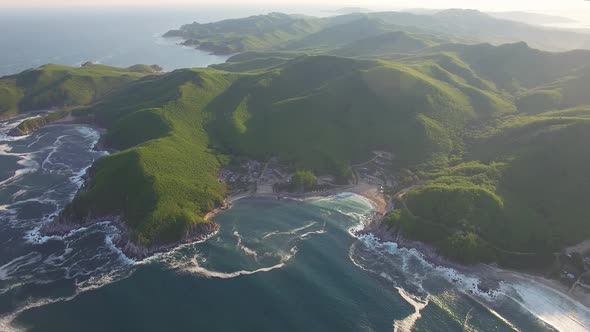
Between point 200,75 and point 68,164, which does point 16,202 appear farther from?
point 200,75

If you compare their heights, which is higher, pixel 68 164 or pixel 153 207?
pixel 153 207

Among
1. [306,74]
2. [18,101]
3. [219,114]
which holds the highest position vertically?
[306,74]

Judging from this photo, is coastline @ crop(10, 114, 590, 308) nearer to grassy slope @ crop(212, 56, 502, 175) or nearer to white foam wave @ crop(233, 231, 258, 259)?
white foam wave @ crop(233, 231, 258, 259)

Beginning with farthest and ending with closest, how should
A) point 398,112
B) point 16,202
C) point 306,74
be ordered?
point 306,74 < point 398,112 < point 16,202

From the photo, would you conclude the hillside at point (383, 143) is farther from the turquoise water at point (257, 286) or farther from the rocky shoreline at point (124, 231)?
the turquoise water at point (257, 286)

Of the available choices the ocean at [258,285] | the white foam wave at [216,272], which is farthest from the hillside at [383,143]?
the white foam wave at [216,272]

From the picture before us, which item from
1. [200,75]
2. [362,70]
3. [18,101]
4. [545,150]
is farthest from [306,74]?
[18,101]

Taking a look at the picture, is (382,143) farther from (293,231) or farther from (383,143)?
(293,231)
